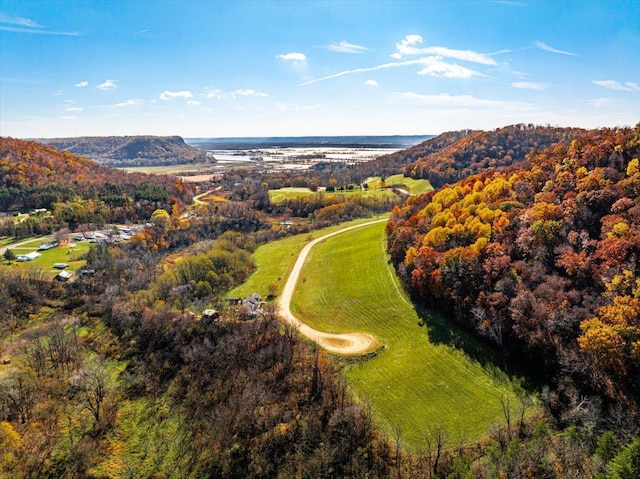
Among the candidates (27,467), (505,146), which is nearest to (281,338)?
(27,467)

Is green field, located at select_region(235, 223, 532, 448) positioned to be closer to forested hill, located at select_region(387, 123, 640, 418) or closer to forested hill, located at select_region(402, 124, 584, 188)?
forested hill, located at select_region(387, 123, 640, 418)

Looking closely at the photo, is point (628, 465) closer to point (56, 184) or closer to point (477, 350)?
point (477, 350)

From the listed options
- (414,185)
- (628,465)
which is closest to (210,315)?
(628,465)

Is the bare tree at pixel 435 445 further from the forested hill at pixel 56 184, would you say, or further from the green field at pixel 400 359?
the forested hill at pixel 56 184

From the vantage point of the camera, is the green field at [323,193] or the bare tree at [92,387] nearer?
the bare tree at [92,387]

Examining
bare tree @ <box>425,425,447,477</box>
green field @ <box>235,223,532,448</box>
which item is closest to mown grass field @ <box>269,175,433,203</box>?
green field @ <box>235,223,532,448</box>

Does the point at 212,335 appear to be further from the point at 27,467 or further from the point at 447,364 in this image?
the point at 447,364

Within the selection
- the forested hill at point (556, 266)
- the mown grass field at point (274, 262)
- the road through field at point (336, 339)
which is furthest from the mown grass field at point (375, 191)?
the road through field at point (336, 339)
